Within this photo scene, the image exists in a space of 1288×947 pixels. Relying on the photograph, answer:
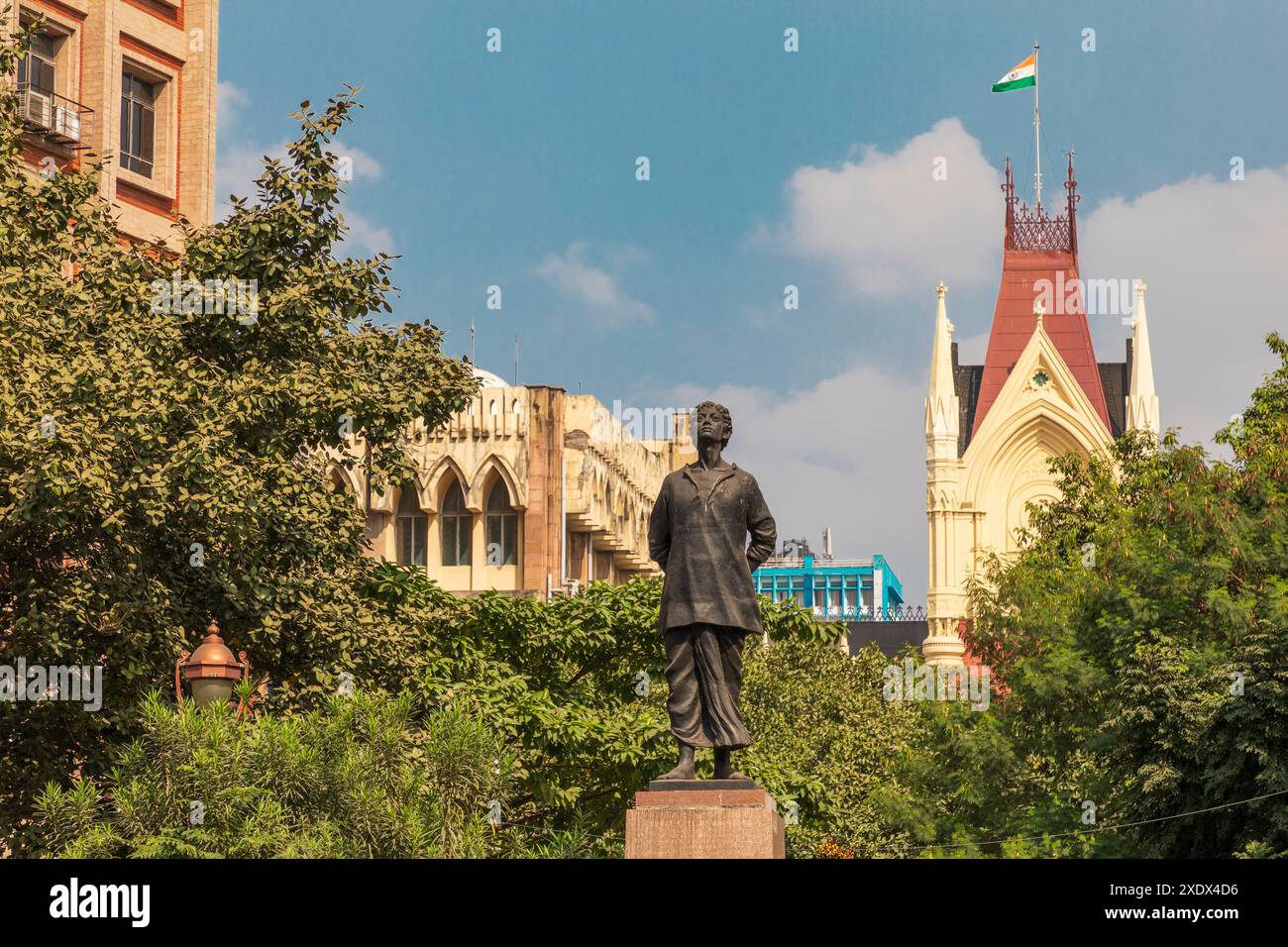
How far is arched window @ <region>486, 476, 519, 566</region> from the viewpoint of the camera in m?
64.0

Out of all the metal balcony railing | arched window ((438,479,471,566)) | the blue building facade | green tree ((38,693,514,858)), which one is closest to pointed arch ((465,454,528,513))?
arched window ((438,479,471,566))

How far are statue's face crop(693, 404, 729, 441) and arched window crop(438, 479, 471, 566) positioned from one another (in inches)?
1881

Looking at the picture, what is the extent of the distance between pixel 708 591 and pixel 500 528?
157ft

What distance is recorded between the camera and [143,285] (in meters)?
26.4

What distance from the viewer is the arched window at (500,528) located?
210 ft

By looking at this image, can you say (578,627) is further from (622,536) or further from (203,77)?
(622,536)

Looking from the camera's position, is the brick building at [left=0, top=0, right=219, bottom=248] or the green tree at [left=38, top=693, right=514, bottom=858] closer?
the green tree at [left=38, top=693, right=514, bottom=858]

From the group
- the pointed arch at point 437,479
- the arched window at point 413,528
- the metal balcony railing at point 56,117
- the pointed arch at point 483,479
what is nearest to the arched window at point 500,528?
the pointed arch at point 483,479

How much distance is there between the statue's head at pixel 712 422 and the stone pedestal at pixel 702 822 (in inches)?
110

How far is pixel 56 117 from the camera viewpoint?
131 ft

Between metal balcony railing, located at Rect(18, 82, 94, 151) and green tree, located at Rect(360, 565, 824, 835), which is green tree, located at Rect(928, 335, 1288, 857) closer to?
green tree, located at Rect(360, 565, 824, 835)

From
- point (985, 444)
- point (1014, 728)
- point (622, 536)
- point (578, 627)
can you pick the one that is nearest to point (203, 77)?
point (578, 627)

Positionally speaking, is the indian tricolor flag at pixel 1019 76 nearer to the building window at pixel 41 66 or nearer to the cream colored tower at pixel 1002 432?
the cream colored tower at pixel 1002 432

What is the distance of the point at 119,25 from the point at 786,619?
65.0 ft
